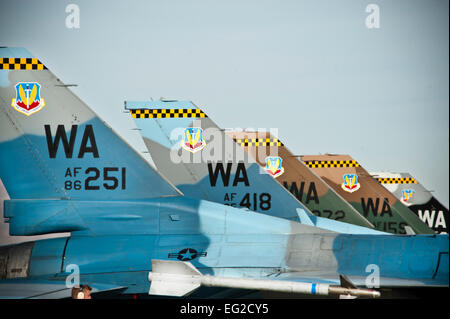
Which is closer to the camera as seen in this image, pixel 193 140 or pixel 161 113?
pixel 193 140

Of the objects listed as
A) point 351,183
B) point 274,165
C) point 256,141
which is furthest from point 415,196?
point 256,141

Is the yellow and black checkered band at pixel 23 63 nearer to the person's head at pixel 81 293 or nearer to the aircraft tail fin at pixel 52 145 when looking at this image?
the aircraft tail fin at pixel 52 145

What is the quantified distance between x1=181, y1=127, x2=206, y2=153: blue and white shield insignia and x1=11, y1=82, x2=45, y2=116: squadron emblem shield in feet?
11.1

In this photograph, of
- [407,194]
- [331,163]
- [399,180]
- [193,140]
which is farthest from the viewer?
[399,180]

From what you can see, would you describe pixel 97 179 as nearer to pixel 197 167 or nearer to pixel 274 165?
pixel 197 167

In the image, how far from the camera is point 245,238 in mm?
7961

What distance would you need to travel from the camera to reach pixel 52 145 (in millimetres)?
7922

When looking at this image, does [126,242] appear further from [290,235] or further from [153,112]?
[153,112]

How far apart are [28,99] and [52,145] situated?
Answer: 75 cm

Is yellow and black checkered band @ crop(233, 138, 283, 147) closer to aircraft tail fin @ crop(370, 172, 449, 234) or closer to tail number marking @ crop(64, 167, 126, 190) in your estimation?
tail number marking @ crop(64, 167, 126, 190)

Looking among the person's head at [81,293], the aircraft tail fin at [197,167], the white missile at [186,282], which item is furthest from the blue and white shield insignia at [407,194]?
the person's head at [81,293]

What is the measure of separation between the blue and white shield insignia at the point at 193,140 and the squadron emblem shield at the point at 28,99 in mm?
3375
